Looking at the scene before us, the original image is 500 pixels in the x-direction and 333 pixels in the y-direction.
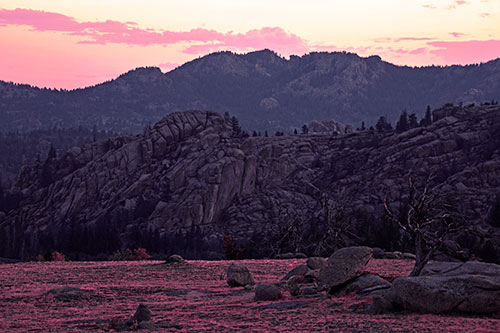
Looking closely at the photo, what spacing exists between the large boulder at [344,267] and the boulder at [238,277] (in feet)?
29.6

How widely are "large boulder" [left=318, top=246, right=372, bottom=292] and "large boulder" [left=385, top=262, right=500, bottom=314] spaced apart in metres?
5.77

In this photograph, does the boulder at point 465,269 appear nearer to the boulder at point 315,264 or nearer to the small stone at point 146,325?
the boulder at point 315,264

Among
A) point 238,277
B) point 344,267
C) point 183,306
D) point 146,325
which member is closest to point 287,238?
point 238,277

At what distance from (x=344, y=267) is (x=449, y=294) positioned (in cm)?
843

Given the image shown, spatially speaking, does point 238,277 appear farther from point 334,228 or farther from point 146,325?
point 334,228

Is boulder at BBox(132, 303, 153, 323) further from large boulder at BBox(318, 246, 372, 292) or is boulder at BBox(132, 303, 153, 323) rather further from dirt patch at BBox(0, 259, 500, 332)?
large boulder at BBox(318, 246, 372, 292)

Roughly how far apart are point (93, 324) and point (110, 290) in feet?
44.1

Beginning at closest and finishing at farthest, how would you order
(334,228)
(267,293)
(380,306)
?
1. (380,306)
2. (267,293)
3. (334,228)

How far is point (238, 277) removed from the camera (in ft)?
151

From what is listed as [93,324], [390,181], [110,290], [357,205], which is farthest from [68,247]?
[93,324]

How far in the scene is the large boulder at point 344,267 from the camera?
37.3 m

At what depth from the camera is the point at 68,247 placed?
531 feet

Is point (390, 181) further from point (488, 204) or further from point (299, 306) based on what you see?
point (299, 306)

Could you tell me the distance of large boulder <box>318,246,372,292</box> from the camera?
123 feet
